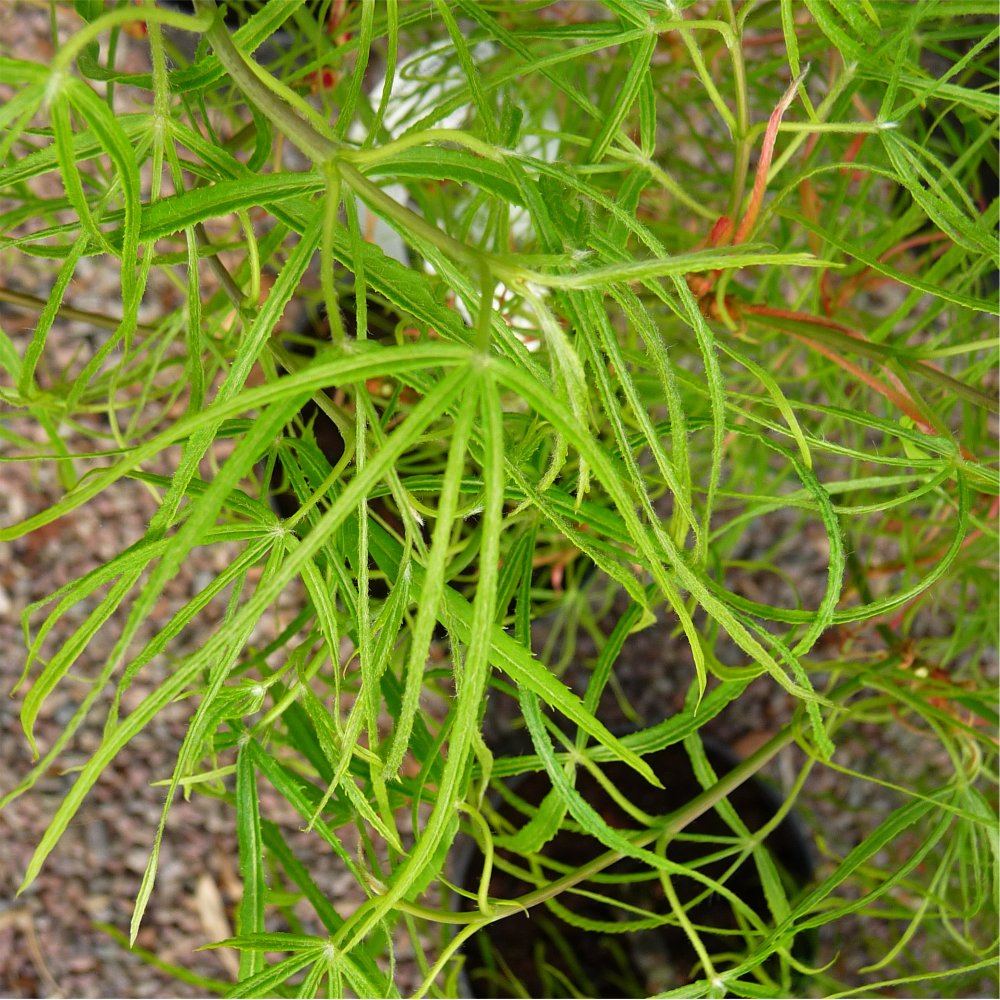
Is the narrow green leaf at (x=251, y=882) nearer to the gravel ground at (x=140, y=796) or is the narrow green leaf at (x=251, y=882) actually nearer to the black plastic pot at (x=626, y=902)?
the black plastic pot at (x=626, y=902)

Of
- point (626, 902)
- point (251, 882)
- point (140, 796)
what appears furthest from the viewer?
point (140, 796)

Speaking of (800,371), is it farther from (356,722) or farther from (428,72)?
(356,722)

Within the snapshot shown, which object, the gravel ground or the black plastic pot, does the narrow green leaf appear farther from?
the gravel ground

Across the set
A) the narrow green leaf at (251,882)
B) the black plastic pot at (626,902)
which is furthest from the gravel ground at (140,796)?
the narrow green leaf at (251,882)

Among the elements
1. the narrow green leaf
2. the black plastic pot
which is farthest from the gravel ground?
the narrow green leaf

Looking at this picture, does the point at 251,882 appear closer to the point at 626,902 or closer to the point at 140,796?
the point at 626,902

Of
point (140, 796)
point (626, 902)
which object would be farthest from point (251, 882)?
point (140, 796)

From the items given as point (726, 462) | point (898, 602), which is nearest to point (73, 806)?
point (898, 602)
